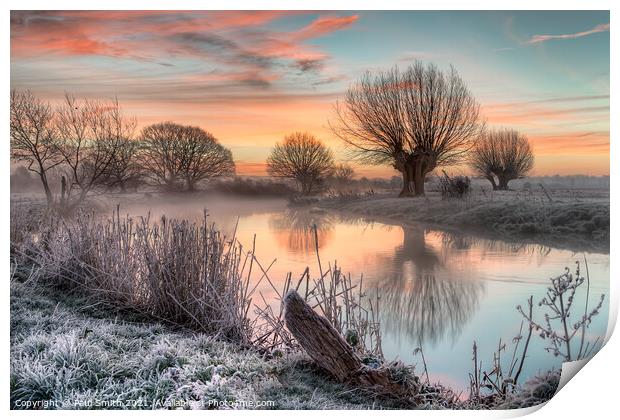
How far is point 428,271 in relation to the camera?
5148 millimetres

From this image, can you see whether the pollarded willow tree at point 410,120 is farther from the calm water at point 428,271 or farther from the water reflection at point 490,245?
the calm water at point 428,271

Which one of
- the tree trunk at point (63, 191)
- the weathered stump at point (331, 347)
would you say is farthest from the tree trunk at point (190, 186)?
the weathered stump at point (331, 347)

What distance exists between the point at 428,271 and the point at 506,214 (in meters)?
0.93

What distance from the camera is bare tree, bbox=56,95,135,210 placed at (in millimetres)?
5105

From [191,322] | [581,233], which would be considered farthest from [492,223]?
[191,322]

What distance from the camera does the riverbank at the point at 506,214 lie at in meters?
A: 4.93

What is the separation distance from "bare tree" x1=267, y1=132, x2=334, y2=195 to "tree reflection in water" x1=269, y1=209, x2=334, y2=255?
0.27 m

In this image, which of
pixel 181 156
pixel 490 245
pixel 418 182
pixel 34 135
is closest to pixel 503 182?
pixel 490 245

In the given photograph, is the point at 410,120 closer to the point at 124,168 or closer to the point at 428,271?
the point at 428,271

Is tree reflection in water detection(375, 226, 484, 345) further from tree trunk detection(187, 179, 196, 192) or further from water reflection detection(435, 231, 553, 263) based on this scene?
tree trunk detection(187, 179, 196, 192)

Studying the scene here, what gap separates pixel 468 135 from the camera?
536 centimetres

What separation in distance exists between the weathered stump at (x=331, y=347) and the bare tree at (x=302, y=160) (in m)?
1.54
